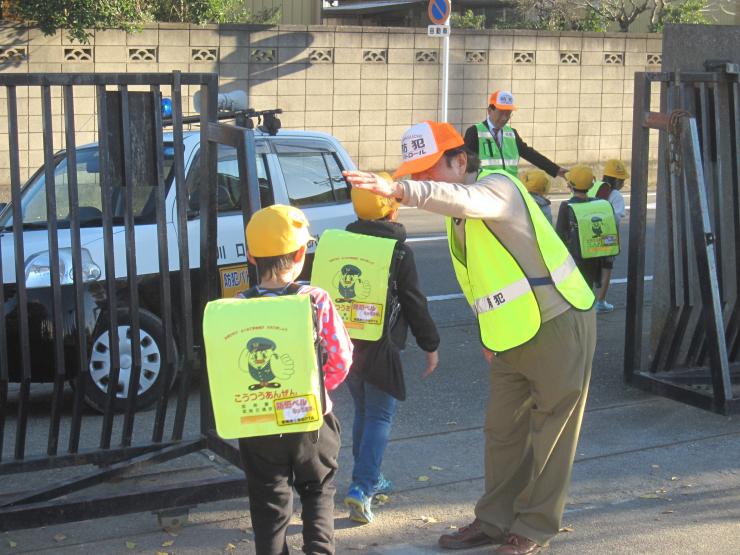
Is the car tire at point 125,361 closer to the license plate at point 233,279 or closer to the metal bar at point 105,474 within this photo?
the license plate at point 233,279

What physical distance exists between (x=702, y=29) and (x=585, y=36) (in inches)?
484

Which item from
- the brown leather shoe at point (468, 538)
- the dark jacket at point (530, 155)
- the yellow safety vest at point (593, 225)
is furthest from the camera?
the dark jacket at point (530, 155)

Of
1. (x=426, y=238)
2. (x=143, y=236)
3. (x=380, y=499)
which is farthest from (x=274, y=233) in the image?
(x=426, y=238)

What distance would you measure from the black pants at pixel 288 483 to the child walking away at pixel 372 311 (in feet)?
3.27

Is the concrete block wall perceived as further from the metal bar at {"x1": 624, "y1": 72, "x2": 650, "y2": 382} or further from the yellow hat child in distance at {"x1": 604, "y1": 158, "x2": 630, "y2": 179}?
the metal bar at {"x1": 624, "y1": 72, "x2": 650, "y2": 382}

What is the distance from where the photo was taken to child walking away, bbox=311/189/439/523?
16.2 feet

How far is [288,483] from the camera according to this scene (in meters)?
3.98

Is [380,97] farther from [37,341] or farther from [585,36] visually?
[37,341]

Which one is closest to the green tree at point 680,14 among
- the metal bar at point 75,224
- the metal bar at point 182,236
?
the metal bar at point 182,236

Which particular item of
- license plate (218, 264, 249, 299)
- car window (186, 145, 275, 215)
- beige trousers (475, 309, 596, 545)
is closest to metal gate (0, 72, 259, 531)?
beige trousers (475, 309, 596, 545)

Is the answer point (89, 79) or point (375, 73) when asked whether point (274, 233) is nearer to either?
point (89, 79)

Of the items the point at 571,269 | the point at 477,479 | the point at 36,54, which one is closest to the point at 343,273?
the point at 571,269

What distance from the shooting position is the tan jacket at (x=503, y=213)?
4129 mm

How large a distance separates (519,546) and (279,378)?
153cm
